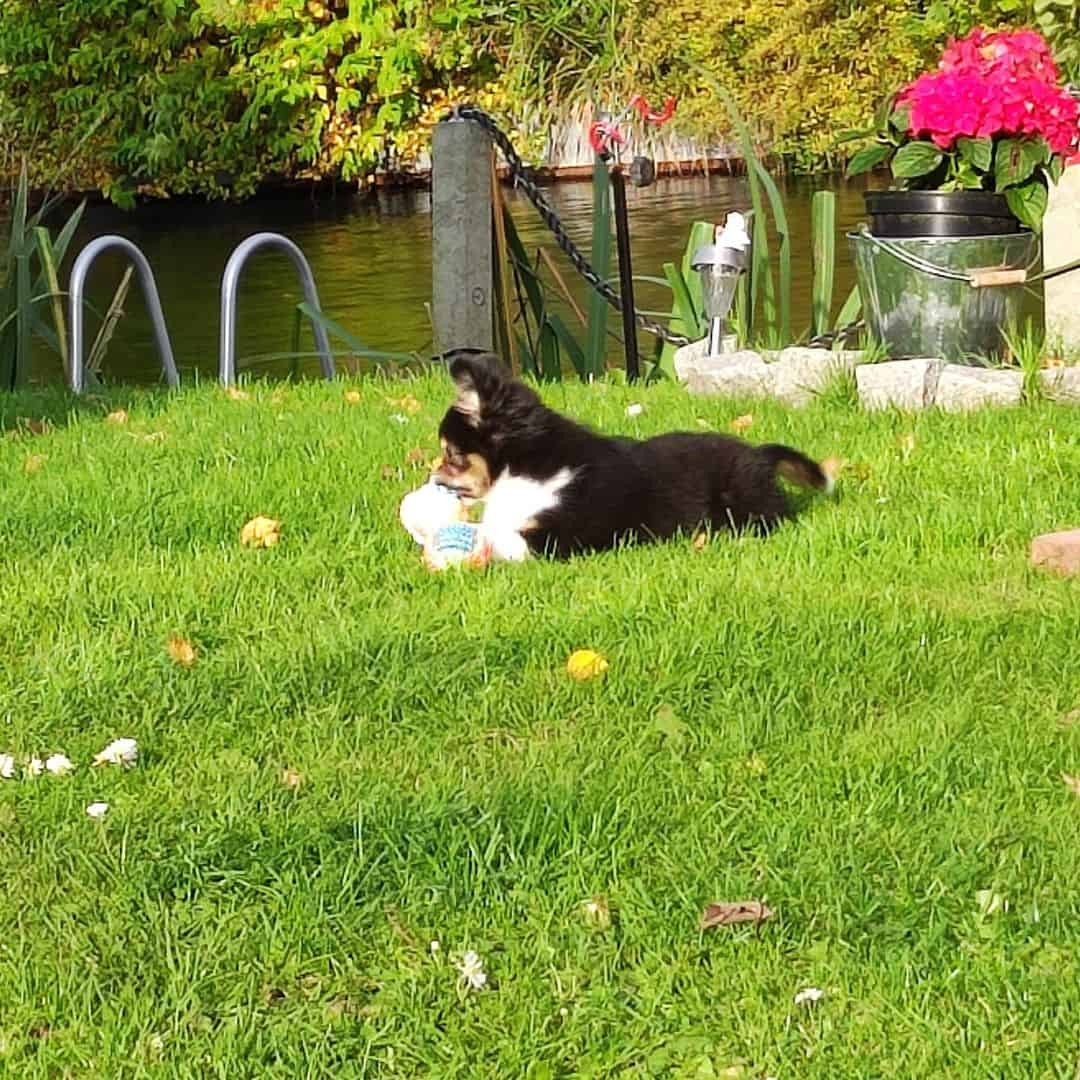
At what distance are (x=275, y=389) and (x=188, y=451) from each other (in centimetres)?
174

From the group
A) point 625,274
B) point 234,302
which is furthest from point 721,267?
point 234,302

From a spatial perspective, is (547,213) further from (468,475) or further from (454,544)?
(454,544)

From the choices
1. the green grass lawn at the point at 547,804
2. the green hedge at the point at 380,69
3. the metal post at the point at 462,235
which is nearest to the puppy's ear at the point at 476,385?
the green grass lawn at the point at 547,804

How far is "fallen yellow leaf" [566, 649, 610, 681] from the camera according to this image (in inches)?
143

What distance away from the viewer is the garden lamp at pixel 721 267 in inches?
273

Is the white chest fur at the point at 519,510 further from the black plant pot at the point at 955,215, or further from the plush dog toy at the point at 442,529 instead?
the black plant pot at the point at 955,215

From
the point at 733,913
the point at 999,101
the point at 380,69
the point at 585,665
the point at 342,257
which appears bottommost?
the point at 733,913

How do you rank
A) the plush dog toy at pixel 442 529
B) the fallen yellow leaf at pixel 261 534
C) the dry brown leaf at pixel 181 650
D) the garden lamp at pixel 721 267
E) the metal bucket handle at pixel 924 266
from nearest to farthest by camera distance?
the dry brown leaf at pixel 181 650 < the plush dog toy at pixel 442 529 < the fallen yellow leaf at pixel 261 534 < the metal bucket handle at pixel 924 266 < the garden lamp at pixel 721 267

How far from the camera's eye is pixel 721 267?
6965 millimetres

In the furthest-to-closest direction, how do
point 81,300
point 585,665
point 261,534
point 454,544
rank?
point 81,300, point 261,534, point 454,544, point 585,665

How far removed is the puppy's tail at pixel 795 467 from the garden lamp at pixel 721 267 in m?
2.24

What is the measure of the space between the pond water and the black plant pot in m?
4.87

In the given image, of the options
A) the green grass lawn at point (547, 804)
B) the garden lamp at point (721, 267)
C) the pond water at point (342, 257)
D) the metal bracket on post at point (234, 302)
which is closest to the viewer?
the green grass lawn at point (547, 804)

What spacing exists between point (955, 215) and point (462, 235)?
2.27 metres
